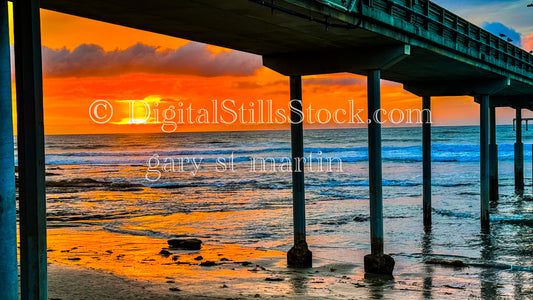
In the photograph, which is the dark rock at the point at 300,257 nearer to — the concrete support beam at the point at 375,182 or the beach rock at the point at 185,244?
the concrete support beam at the point at 375,182

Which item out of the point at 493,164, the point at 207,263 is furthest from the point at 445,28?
the point at 493,164

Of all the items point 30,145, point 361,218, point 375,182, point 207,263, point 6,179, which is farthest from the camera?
point 361,218

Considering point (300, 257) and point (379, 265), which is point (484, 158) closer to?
point (379, 265)

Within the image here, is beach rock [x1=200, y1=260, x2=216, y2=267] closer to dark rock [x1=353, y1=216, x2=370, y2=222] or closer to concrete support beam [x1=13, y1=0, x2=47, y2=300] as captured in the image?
concrete support beam [x1=13, y1=0, x2=47, y2=300]

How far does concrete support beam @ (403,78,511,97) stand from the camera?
22.5 m

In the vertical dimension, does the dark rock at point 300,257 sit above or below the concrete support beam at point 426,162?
below

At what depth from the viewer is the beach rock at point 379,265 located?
46.4 ft

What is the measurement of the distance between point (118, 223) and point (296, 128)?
11.9 metres

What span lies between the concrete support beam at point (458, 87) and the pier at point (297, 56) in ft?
0.12

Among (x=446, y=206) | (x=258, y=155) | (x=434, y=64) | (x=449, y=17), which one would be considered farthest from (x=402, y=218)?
(x=258, y=155)

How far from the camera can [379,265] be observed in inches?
558

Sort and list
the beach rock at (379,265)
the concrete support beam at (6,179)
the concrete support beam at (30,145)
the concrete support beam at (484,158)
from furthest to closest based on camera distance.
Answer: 1. the concrete support beam at (484,158)
2. the beach rock at (379,265)
3. the concrete support beam at (30,145)
4. the concrete support beam at (6,179)

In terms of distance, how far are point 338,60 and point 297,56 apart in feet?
3.22

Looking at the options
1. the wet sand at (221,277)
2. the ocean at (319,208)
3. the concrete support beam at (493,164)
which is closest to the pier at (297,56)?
the wet sand at (221,277)
